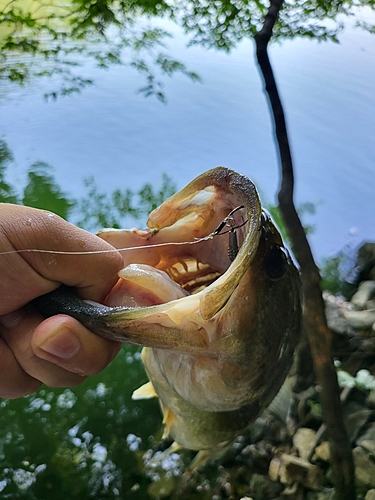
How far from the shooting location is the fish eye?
684 mm

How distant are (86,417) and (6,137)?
7.48ft

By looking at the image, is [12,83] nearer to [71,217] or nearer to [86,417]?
[71,217]

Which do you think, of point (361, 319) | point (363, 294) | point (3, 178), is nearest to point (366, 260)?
point (363, 294)

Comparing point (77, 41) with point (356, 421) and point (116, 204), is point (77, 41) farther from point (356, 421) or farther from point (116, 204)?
point (356, 421)

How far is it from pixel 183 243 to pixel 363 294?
2076 mm

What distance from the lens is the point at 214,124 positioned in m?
3.41

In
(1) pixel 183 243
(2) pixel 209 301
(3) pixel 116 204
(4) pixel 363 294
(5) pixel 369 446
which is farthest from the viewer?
(3) pixel 116 204

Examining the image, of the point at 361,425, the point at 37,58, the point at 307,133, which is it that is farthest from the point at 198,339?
the point at 37,58

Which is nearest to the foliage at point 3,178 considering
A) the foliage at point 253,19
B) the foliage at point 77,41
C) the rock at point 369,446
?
the foliage at point 77,41

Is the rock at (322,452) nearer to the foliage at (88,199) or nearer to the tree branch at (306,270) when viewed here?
the tree branch at (306,270)

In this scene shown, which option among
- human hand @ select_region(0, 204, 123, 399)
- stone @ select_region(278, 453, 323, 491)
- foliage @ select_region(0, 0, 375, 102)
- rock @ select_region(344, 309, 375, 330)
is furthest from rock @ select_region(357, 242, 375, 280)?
human hand @ select_region(0, 204, 123, 399)

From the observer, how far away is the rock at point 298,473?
Answer: 1779 mm

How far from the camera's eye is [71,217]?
2852 mm

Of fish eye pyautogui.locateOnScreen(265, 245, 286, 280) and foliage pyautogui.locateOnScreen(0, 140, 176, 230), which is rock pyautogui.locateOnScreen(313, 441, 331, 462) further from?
foliage pyautogui.locateOnScreen(0, 140, 176, 230)
